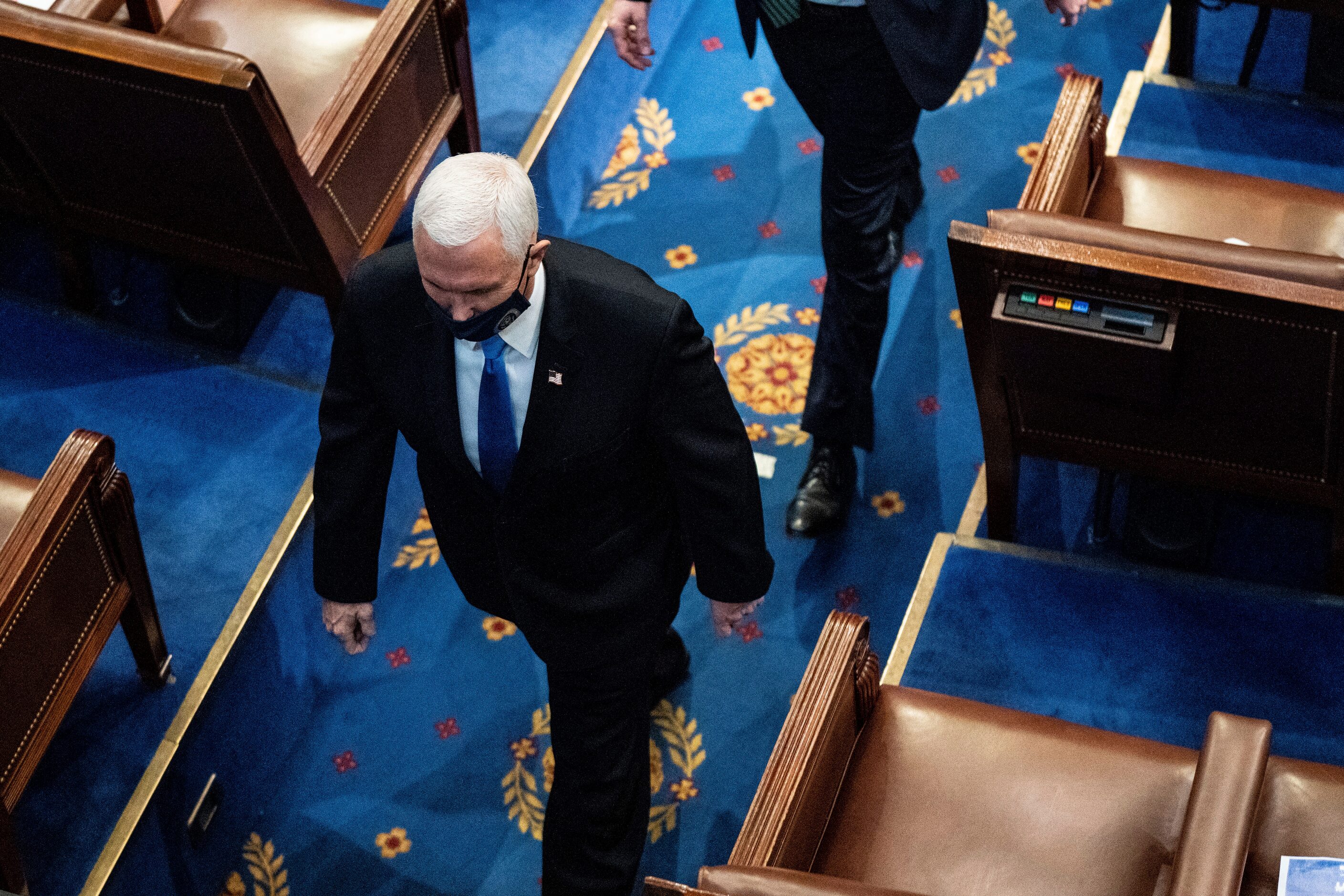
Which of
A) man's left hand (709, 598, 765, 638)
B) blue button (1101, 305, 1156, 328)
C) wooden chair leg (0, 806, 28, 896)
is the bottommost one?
wooden chair leg (0, 806, 28, 896)

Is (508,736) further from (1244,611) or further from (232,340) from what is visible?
(1244,611)

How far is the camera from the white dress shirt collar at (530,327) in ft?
6.58

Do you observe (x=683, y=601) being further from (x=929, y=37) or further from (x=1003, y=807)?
(x=929, y=37)

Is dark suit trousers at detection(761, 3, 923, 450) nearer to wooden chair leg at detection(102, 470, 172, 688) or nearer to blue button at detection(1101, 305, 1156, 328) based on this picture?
blue button at detection(1101, 305, 1156, 328)

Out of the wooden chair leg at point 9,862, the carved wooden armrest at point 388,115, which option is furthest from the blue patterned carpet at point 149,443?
the carved wooden armrest at point 388,115

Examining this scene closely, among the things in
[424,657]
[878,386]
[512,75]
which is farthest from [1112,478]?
[512,75]

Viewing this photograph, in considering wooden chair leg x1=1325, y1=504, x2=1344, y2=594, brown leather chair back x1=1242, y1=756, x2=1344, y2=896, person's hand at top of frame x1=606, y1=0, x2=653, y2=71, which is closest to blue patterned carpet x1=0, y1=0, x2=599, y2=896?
person's hand at top of frame x1=606, y1=0, x2=653, y2=71

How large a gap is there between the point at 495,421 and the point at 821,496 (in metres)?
1.14

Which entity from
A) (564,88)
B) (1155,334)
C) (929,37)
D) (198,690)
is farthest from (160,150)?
(1155,334)

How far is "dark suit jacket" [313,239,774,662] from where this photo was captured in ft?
6.68

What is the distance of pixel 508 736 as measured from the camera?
2938 millimetres

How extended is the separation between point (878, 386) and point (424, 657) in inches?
42.6

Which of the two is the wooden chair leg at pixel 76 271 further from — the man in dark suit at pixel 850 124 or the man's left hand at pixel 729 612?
the man's left hand at pixel 729 612

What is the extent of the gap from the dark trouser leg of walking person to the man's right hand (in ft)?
3.21
